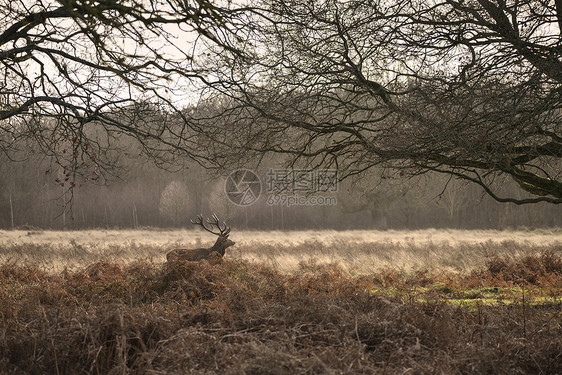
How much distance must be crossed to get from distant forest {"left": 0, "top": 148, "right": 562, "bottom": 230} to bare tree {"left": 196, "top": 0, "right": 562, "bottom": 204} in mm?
27124

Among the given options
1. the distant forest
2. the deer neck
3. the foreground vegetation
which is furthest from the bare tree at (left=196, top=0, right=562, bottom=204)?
the distant forest

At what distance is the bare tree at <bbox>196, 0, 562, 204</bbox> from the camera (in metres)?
6.91

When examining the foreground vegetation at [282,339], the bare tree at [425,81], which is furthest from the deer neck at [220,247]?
the foreground vegetation at [282,339]

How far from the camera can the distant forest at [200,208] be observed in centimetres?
3862

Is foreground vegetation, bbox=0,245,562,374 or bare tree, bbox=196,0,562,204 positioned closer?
foreground vegetation, bbox=0,245,562,374

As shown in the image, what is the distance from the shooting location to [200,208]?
45750 millimetres

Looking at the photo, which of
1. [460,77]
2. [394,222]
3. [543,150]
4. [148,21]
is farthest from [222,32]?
[394,222]

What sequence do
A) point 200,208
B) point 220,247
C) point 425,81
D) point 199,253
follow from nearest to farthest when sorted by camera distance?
point 425,81 < point 199,253 < point 220,247 < point 200,208

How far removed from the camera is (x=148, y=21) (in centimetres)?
508

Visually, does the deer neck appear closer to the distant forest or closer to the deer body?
the deer body

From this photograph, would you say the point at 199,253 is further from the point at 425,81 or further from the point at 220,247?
the point at 425,81

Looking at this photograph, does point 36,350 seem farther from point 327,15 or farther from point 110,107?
point 327,15

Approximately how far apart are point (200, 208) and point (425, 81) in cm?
3873

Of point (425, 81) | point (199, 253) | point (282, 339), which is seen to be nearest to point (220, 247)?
point (199, 253)
